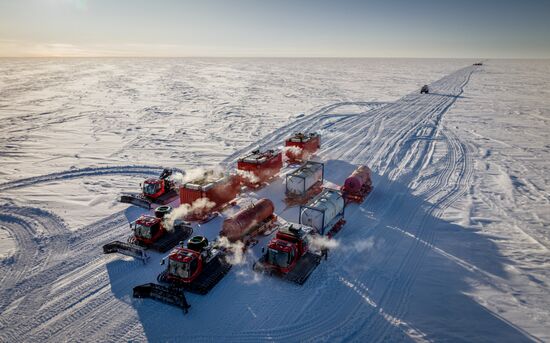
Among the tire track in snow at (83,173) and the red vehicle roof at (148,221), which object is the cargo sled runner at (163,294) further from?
the tire track in snow at (83,173)

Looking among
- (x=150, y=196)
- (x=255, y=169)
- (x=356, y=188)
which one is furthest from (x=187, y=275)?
(x=356, y=188)

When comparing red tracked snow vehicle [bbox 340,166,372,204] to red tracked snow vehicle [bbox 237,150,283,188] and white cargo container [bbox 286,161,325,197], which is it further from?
red tracked snow vehicle [bbox 237,150,283,188]

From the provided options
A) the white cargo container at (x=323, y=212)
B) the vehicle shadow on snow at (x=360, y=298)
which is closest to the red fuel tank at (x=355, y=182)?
the white cargo container at (x=323, y=212)

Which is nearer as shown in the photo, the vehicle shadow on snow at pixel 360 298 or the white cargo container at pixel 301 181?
the vehicle shadow on snow at pixel 360 298

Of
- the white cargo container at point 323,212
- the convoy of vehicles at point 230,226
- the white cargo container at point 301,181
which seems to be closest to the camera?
the convoy of vehicles at point 230,226

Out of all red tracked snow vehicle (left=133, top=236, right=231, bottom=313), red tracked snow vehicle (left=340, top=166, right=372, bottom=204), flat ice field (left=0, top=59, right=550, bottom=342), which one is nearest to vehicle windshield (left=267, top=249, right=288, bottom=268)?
flat ice field (left=0, top=59, right=550, bottom=342)

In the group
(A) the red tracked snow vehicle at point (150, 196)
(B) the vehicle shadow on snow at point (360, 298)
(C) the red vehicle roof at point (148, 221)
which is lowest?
(B) the vehicle shadow on snow at point (360, 298)

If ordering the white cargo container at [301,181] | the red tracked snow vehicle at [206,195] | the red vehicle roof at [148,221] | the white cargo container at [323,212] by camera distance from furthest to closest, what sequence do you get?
the white cargo container at [301,181] → the red tracked snow vehicle at [206,195] → the white cargo container at [323,212] → the red vehicle roof at [148,221]
